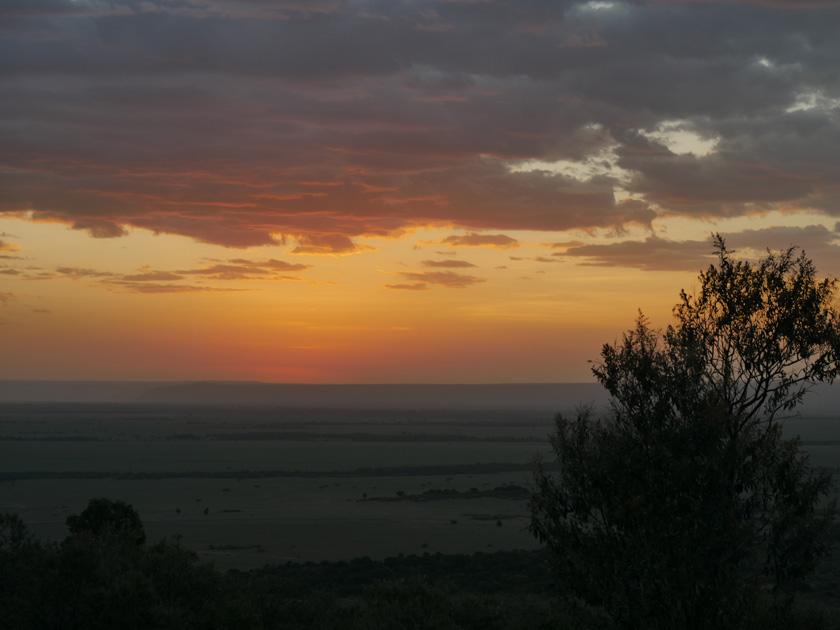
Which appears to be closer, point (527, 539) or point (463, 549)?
point (463, 549)

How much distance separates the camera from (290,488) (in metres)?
75.6

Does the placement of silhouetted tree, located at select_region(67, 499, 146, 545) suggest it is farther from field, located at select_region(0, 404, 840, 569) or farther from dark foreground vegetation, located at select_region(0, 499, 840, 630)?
dark foreground vegetation, located at select_region(0, 499, 840, 630)

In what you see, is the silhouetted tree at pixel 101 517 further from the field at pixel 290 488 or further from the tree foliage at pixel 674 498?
the tree foliage at pixel 674 498

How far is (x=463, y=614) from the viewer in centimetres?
2022

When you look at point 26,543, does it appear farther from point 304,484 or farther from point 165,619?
point 304,484

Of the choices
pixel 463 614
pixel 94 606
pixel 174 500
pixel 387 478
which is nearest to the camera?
pixel 94 606

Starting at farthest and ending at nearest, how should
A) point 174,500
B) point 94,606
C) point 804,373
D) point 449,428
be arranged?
point 449,428
point 174,500
point 94,606
point 804,373

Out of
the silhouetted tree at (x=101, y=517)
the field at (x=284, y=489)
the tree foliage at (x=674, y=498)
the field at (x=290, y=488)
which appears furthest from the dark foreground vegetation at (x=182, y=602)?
the silhouetted tree at (x=101, y=517)

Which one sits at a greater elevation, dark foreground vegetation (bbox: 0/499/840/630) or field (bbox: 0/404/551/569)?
dark foreground vegetation (bbox: 0/499/840/630)

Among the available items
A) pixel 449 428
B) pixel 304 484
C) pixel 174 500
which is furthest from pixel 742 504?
pixel 449 428

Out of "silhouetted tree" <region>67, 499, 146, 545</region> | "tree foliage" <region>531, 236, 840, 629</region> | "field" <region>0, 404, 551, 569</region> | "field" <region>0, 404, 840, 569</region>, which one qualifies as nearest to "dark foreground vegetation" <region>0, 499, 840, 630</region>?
"tree foliage" <region>531, 236, 840, 629</region>

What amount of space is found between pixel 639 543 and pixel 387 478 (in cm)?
7452

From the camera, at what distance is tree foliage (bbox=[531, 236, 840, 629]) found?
1191cm

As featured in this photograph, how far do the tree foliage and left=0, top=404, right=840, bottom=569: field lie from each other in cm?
130
